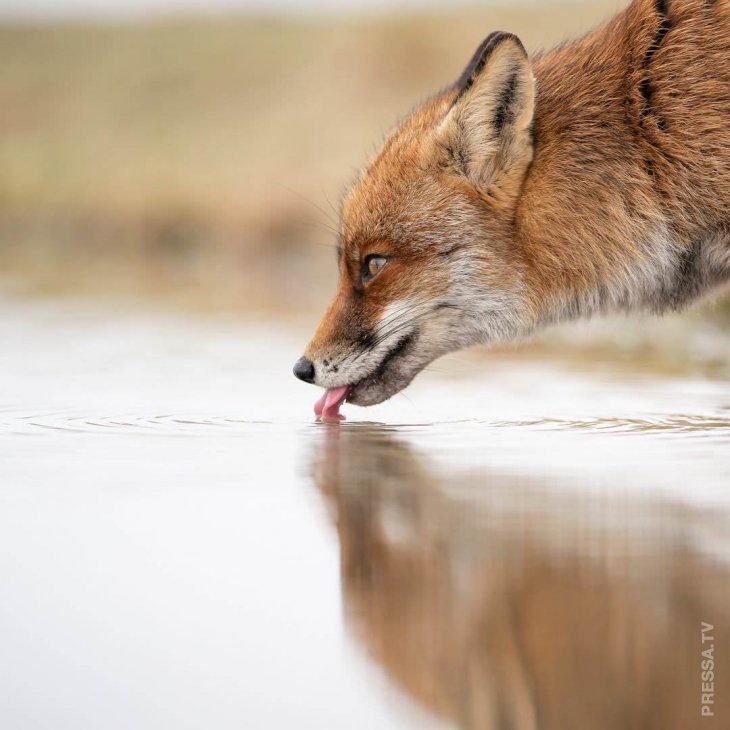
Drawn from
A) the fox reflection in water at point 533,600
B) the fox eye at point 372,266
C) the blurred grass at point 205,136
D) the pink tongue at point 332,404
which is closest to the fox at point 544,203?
the fox eye at point 372,266

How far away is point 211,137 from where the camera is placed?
128 feet

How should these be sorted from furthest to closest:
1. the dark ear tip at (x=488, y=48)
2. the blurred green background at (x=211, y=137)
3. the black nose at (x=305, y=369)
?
1. the blurred green background at (x=211, y=137)
2. the black nose at (x=305, y=369)
3. the dark ear tip at (x=488, y=48)

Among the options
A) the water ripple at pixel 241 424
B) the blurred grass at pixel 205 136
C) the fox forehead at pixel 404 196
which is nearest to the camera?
the fox forehead at pixel 404 196

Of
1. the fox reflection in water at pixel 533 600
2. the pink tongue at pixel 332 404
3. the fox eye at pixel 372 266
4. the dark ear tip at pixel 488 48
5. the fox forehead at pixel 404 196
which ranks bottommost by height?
the fox reflection in water at pixel 533 600

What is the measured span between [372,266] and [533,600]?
3.31m

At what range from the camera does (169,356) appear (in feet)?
34.8

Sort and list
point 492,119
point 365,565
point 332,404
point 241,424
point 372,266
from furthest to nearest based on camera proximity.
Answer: point 241,424, point 332,404, point 372,266, point 492,119, point 365,565

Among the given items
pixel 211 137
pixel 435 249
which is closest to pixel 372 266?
pixel 435 249

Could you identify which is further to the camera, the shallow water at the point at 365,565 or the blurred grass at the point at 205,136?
the blurred grass at the point at 205,136

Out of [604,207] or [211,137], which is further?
[211,137]

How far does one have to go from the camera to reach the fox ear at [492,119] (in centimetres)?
607

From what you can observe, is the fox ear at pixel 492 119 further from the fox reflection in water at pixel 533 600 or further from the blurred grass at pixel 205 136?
the blurred grass at pixel 205 136

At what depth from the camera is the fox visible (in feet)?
20.2

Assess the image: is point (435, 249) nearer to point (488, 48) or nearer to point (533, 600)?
point (488, 48)
